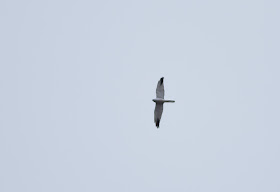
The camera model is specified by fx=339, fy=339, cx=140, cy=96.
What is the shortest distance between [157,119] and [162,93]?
4.83m

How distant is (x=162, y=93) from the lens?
58562 mm

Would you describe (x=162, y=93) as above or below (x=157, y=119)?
above

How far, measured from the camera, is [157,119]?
59.8 m

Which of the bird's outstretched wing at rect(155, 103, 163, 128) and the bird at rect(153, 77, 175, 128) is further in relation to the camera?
the bird's outstretched wing at rect(155, 103, 163, 128)

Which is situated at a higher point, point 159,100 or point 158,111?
point 159,100

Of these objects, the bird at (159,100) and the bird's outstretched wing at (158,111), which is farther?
the bird's outstretched wing at (158,111)

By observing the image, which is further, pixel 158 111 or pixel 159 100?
pixel 158 111
